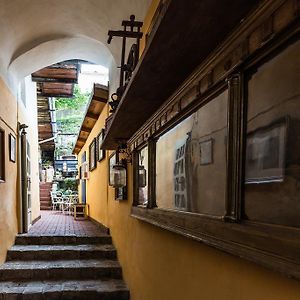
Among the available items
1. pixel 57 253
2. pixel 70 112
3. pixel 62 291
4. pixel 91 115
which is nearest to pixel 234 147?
pixel 62 291

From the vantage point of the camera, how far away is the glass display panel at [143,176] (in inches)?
126

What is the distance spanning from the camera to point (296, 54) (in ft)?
3.22

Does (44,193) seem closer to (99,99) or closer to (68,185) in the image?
(68,185)

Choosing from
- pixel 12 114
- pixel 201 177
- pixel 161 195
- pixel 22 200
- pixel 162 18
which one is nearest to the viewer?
pixel 162 18

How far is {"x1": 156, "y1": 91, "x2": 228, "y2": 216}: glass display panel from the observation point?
1504 millimetres

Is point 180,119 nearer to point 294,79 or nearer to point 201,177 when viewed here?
point 201,177

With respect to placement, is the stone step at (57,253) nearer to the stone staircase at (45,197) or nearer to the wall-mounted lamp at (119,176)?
the wall-mounted lamp at (119,176)

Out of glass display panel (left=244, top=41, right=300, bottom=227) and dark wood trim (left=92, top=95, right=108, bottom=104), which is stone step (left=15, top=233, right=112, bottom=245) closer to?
dark wood trim (left=92, top=95, right=108, bottom=104)

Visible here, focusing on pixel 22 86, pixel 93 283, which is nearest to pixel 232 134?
pixel 93 283

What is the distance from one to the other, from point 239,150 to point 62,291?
3.80 m

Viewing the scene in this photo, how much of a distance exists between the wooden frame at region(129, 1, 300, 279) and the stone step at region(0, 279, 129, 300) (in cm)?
277

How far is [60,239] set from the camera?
587 cm

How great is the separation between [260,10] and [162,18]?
344mm

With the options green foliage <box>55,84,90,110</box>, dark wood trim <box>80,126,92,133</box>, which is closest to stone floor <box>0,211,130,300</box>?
dark wood trim <box>80,126,92,133</box>
